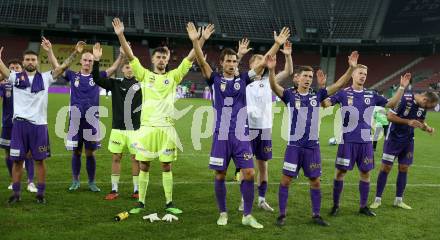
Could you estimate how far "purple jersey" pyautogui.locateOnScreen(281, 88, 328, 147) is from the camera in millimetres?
6605

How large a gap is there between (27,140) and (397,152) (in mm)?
6015

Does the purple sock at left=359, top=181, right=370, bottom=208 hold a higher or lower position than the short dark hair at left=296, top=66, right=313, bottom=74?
lower

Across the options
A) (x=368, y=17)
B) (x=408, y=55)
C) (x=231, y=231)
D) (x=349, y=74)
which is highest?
(x=368, y=17)

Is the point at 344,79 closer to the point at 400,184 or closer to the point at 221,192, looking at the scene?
the point at 400,184

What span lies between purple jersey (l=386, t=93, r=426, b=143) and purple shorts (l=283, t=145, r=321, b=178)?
204 cm

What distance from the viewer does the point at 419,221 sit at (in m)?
6.98

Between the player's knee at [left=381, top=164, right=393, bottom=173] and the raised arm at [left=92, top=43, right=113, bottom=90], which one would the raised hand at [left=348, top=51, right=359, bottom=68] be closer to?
the player's knee at [left=381, top=164, right=393, bottom=173]

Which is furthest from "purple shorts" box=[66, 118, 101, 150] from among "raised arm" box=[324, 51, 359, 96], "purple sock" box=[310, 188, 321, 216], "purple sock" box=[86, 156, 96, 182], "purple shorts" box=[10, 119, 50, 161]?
"raised arm" box=[324, 51, 359, 96]

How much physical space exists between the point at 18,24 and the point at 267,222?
1852 inches

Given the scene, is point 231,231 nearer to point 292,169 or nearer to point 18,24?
point 292,169

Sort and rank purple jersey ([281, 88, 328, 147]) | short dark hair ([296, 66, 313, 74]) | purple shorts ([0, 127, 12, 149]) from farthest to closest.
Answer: purple shorts ([0, 127, 12, 149]), short dark hair ([296, 66, 313, 74]), purple jersey ([281, 88, 328, 147])

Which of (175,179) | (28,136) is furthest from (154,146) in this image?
(175,179)

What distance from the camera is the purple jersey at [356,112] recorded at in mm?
7207

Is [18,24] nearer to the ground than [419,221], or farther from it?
farther from it
